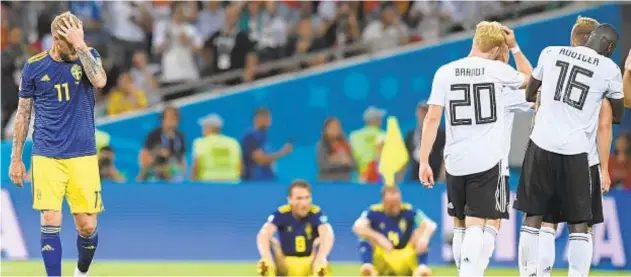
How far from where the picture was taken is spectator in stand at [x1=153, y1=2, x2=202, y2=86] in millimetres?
21625

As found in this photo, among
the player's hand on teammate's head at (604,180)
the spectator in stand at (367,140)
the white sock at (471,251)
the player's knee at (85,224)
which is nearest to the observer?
the white sock at (471,251)

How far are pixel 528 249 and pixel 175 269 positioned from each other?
5.65 m

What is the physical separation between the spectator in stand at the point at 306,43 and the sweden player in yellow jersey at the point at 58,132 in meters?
10.6

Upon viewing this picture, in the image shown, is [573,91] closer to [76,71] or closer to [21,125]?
[76,71]

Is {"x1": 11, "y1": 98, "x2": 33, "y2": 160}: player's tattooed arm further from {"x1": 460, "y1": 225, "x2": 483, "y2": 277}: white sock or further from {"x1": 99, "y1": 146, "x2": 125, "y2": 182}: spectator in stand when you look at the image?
{"x1": 99, "y1": 146, "x2": 125, "y2": 182}: spectator in stand

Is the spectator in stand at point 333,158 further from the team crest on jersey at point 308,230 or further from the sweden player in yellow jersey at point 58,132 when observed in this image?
the sweden player in yellow jersey at point 58,132

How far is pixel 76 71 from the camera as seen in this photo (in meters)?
11.7

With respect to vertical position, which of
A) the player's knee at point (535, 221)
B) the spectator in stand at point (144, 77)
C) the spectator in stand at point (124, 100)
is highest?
the spectator in stand at point (144, 77)

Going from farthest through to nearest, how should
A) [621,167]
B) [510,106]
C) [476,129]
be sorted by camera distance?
[621,167], [510,106], [476,129]

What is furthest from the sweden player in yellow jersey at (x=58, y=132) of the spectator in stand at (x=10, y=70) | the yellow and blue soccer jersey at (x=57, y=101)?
the spectator in stand at (x=10, y=70)

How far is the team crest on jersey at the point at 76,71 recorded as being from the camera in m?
11.7

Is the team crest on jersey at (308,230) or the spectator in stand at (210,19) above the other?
the spectator in stand at (210,19)

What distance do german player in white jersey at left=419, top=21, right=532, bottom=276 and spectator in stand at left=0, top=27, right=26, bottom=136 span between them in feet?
36.2

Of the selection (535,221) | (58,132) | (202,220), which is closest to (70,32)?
(58,132)
